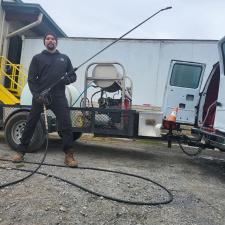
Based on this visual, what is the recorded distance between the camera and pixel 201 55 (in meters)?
14.5

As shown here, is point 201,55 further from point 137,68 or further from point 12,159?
point 12,159

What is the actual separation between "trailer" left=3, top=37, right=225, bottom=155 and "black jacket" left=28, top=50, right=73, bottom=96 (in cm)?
130

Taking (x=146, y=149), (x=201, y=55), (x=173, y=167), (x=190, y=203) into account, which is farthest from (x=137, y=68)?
(x=190, y=203)

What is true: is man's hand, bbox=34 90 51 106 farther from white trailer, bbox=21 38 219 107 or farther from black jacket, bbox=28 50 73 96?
white trailer, bbox=21 38 219 107

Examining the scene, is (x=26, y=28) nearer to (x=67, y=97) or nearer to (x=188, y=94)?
(x=67, y=97)

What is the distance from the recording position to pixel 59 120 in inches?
276

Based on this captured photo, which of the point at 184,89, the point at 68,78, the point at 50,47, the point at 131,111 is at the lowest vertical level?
the point at 131,111

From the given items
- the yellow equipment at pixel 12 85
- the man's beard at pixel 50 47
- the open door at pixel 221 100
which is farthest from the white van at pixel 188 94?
the yellow equipment at pixel 12 85

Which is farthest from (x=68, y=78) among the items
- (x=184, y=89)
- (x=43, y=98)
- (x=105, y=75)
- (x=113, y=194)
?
(x=184, y=89)

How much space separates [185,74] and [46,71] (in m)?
3.41

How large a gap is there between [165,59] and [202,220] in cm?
1051

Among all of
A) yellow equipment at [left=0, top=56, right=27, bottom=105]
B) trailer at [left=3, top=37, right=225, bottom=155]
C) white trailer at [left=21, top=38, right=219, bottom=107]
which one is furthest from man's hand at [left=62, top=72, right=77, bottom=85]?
white trailer at [left=21, top=38, right=219, bottom=107]

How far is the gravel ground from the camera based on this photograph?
15.3ft

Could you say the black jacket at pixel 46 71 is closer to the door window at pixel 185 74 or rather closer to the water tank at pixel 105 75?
the water tank at pixel 105 75
